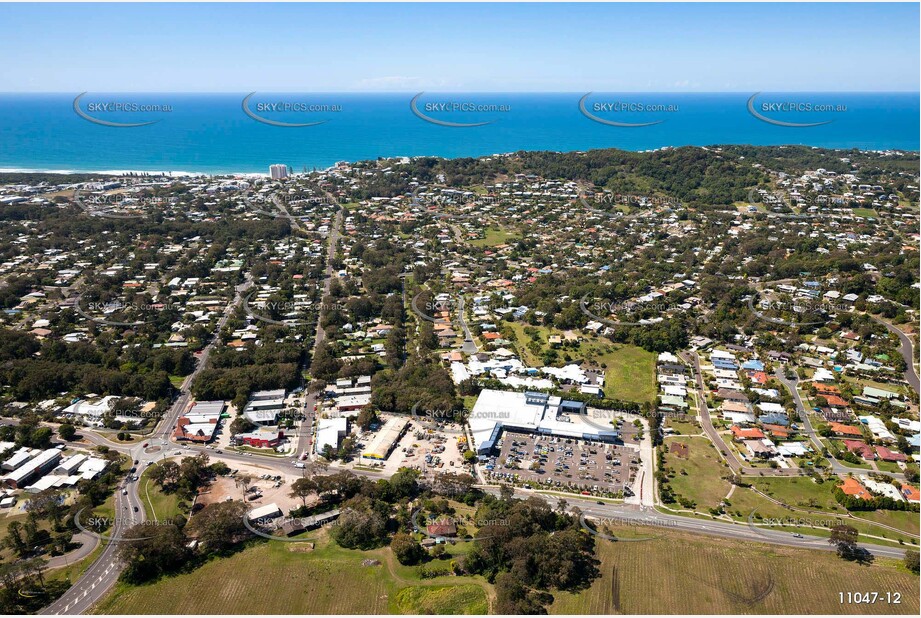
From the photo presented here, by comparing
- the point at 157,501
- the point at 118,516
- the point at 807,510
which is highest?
the point at 807,510

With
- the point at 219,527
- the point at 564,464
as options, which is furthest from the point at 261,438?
the point at 564,464

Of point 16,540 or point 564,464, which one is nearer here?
point 16,540

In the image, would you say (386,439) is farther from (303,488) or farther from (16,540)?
(16,540)

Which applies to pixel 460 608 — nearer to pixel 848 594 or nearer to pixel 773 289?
pixel 848 594

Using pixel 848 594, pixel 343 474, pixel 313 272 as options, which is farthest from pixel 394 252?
pixel 848 594

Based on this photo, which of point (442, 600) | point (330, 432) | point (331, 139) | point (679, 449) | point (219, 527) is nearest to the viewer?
point (442, 600)

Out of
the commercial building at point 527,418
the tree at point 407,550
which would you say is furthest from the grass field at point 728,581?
the commercial building at point 527,418
